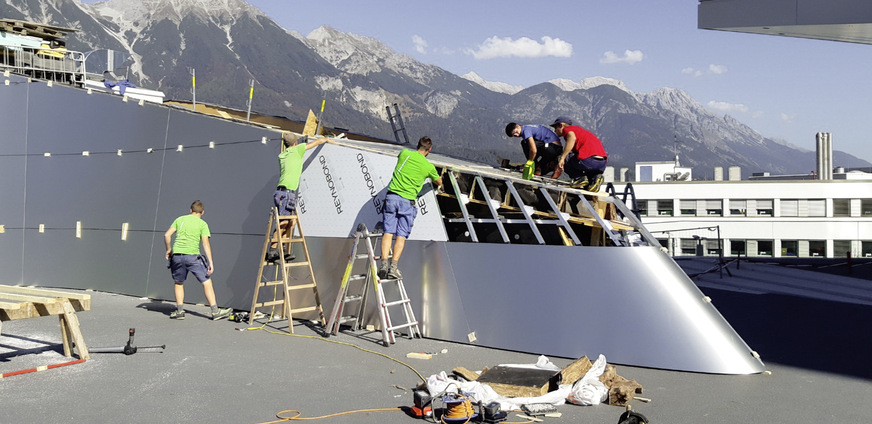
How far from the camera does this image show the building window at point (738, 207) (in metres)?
55.7

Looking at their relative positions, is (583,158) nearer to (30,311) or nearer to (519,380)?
(519,380)

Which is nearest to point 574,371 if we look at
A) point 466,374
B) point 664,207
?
point 466,374

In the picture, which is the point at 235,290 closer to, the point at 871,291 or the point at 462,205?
the point at 462,205

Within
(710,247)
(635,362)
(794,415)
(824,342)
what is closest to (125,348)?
(635,362)

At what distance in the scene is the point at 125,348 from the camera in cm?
770

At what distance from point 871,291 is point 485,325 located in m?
9.58

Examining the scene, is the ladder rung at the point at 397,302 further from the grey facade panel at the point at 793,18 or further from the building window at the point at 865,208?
the building window at the point at 865,208

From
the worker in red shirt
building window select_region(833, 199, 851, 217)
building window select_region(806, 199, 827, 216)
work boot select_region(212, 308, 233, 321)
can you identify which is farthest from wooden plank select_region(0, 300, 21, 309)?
building window select_region(833, 199, 851, 217)

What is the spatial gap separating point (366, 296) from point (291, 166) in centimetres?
205

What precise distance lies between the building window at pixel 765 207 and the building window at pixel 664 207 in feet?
21.3

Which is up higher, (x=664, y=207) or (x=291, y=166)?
(x=664, y=207)

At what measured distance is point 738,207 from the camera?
5597cm

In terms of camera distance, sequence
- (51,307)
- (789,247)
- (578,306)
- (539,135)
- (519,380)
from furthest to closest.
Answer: (789,247) → (539,135) → (578,306) → (51,307) → (519,380)

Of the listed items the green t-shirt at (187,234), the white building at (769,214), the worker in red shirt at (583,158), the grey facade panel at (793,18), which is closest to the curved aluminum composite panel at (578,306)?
the worker in red shirt at (583,158)
